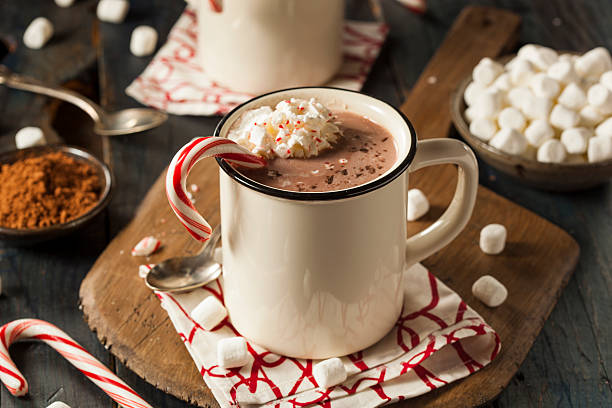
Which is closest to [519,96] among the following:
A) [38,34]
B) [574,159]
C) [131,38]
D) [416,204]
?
[574,159]

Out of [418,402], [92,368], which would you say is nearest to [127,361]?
[92,368]

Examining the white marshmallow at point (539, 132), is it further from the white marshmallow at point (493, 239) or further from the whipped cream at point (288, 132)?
the whipped cream at point (288, 132)

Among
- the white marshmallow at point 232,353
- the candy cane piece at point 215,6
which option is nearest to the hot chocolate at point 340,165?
the white marshmallow at point 232,353

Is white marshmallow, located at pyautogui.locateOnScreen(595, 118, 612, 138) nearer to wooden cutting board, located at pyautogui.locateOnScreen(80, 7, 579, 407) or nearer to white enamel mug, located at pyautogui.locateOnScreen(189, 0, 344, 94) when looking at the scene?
wooden cutting board, located at pyautogui.locateOnScreen(80, 7, 579, 407)

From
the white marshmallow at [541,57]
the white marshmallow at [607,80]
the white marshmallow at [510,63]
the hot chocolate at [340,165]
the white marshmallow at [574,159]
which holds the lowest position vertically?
the white marshmallow at [574,159]

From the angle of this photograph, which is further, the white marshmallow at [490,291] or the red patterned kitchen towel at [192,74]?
the red patterned kitchen towel at [192,74]

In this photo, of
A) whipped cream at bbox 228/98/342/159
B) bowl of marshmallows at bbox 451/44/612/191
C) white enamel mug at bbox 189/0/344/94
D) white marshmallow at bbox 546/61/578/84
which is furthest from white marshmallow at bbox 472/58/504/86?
whipped cream at bbox 228/98/342/159

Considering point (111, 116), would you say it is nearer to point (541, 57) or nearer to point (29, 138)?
point (29, 138)
